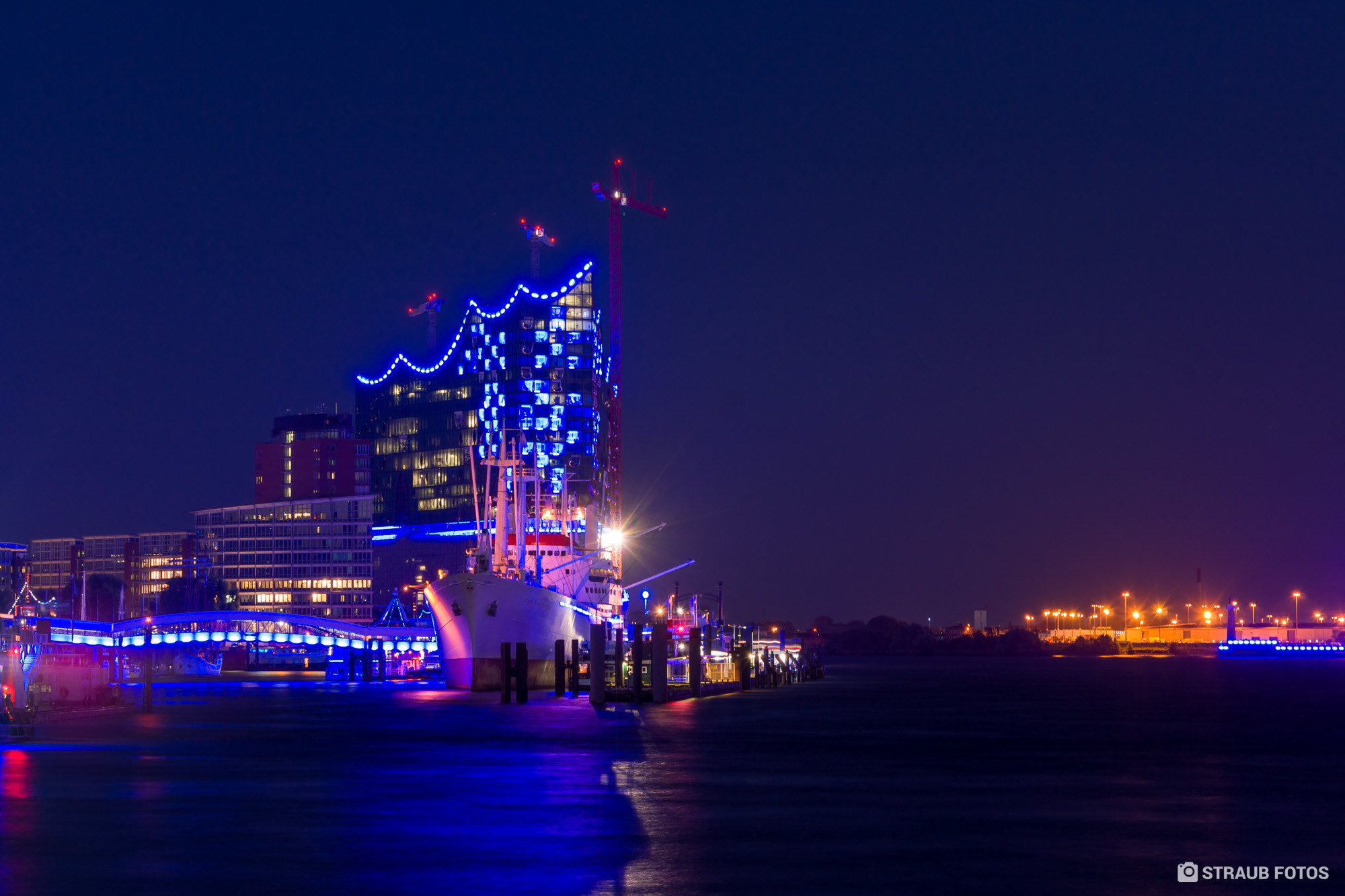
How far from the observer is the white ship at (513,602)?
83625 millimetres


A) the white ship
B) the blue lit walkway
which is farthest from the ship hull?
the blue lit walkway

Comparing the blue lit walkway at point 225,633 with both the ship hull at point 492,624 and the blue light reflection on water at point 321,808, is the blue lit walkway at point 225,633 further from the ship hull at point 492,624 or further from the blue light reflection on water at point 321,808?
the blue light reflection on water at point 321,808

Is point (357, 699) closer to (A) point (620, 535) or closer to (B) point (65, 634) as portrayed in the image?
(A) point (620, 535)

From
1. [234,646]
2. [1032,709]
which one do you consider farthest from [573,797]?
[234,646]

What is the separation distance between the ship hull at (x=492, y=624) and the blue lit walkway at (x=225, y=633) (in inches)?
2698

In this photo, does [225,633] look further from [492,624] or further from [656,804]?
[656,804]

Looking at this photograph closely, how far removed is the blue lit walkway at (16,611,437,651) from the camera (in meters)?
157

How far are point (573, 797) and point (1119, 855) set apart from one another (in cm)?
1178

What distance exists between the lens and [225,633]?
164m

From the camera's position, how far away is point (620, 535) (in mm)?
137000

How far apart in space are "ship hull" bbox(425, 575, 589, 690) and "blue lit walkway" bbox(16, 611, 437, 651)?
68.5m

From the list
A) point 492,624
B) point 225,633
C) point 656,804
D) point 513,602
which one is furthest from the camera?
point 225,633

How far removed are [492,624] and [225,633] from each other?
90034 millimetres

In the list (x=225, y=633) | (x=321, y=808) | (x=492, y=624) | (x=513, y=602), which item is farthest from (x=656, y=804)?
(x=225, y=633)
